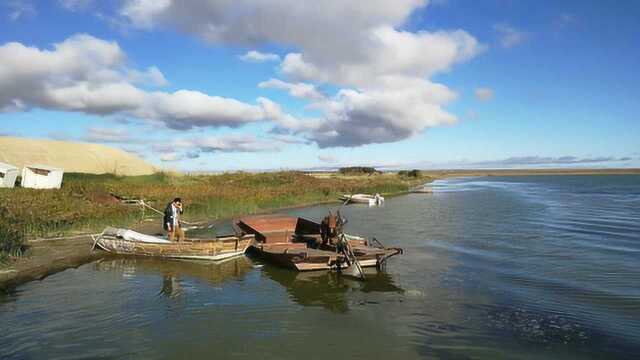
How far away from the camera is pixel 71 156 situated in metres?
66.4

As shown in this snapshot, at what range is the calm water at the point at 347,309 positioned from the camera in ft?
Answer: 33.8

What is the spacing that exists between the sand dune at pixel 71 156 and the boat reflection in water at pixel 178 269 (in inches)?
1797

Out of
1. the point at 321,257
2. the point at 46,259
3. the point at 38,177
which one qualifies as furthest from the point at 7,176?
the point at 321,257

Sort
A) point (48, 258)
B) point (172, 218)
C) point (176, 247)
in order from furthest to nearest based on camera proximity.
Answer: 1. point (172, 218)
2. point (176, 247)
3. point (48, 258)

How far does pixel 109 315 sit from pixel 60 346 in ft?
6.96

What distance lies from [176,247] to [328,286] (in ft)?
22.6

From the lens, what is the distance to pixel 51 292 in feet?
46.9

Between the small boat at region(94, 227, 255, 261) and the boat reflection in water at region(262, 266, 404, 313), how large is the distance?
1.91m

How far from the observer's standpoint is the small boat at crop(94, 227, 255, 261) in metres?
18.8

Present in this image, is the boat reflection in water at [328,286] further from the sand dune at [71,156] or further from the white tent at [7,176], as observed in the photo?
the sand dune at [71,156]

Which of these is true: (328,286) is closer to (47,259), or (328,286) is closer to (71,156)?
(47,259)

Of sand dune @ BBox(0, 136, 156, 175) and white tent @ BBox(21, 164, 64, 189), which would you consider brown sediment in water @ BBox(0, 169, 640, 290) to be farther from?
sand dune @ BBox(0, 136, 156, 175)

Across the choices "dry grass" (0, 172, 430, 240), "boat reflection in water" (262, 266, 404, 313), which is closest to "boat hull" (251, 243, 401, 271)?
"boat reflection in water" (262, 266, 404, 313)

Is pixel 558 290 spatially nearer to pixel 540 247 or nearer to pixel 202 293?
pixel 540 247
